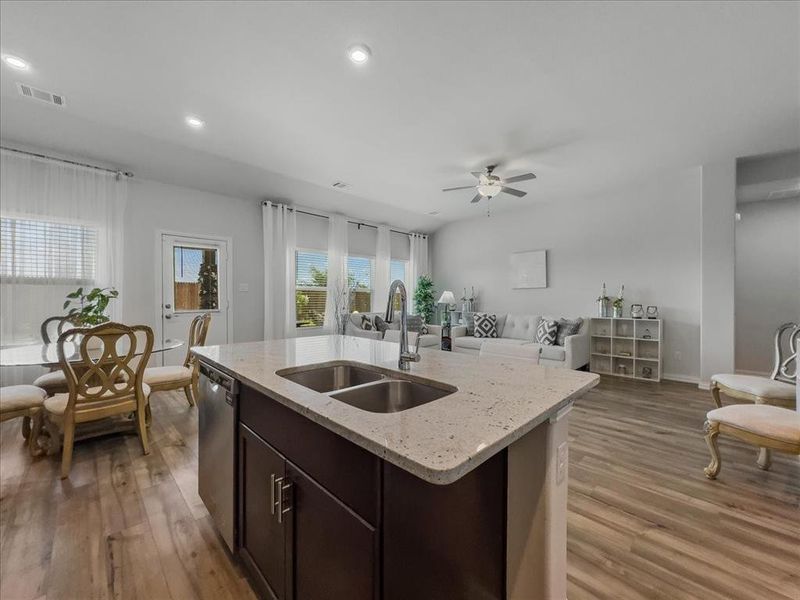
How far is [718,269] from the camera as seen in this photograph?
3.94 metres

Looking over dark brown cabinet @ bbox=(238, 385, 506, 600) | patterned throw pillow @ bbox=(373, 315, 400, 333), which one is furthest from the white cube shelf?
dark brown cabinet @ bbox=(238, 385, 506, 600)

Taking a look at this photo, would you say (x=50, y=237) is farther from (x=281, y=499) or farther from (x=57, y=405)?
(x=281, y=499)

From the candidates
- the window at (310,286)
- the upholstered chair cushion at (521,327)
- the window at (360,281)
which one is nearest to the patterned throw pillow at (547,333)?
the upholstered chair cushion at (521,327)

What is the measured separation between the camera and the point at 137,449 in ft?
8.14

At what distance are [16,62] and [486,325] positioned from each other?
585 centimetres

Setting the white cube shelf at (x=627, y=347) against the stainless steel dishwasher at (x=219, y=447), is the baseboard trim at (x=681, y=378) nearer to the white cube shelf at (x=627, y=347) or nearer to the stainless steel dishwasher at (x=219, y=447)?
the white cube shelf at (x=627, y=347)

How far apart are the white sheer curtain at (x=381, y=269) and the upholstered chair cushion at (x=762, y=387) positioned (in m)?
5.03

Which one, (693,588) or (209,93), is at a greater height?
(209,93)

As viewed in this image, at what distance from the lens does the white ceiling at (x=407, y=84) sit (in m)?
1.96

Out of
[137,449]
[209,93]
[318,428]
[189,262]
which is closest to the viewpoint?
[318,428]

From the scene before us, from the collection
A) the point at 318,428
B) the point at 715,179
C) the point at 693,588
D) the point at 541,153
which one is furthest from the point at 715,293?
the point at 318,428

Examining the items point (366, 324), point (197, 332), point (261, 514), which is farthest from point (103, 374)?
point (366, 324)

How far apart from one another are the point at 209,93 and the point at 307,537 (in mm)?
3193

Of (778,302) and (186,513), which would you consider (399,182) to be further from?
(778,302)
